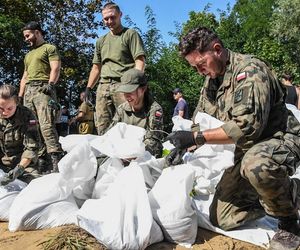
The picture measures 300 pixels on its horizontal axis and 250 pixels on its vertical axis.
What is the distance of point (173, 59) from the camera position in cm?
1592

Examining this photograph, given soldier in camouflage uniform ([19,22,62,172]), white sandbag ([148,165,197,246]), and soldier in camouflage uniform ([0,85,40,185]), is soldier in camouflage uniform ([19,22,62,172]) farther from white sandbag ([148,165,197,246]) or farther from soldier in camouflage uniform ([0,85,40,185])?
white sandbag ([148,165,197,246])

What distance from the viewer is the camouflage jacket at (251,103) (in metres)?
2.45

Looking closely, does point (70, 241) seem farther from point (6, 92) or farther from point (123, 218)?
point (6, 92)

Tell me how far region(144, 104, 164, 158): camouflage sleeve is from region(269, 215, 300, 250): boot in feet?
3.64

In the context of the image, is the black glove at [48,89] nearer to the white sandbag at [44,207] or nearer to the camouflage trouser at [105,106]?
the camouflage trouser at [105,106]

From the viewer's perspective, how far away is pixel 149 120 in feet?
11.5

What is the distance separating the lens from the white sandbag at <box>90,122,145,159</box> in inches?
119

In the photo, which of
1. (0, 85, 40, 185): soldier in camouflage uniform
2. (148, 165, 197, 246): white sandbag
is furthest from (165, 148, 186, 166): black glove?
(0, 85, 40, 185): soldier in camouflage uniform

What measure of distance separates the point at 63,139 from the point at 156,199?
901 mm

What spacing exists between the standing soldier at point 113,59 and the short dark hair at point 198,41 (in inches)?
67.4

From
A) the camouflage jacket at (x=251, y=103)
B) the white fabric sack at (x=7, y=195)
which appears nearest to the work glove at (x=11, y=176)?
the white fabric sack at (x=7, y=195)

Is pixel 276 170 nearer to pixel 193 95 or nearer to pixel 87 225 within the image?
pixel 87 225

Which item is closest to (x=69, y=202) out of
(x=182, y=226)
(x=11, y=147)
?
(x=182, y=226)

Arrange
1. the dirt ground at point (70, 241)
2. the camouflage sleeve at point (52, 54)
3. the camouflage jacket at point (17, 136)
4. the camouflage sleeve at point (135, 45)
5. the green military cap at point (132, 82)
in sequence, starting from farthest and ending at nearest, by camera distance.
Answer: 1. the camouflage sleeve at point (52, 54)
2. the camouflage sleeve at point (135, 45)
3. the camouflage jacket at point (17, 136)
4. the green military cap at point (132, 82)
5. the dirt ground at point (70, 241)
